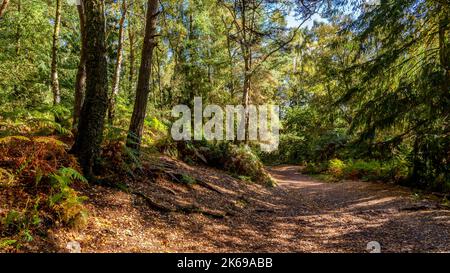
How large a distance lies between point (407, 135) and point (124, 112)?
9.19 metres

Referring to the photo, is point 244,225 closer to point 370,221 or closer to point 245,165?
point 370,221

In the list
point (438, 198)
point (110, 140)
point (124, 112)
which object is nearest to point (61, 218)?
point (110, 140)

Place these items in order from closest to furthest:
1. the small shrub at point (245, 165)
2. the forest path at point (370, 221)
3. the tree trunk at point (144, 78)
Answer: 1. the forest path at point (370, 221)
2. the tree trunk at point (144, 78)
3. the small shrub at point (245, 165)

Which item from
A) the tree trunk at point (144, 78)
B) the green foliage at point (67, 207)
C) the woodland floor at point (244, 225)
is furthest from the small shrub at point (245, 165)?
the green foliage at point (67, 207)

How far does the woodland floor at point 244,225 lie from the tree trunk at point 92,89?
718 mm

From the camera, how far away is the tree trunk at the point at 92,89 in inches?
190

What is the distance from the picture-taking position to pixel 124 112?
1069 centimetres

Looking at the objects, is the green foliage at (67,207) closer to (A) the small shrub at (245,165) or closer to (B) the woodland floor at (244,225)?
(B) the woodland floor at (244,225)

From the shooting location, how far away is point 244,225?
5.66 meters

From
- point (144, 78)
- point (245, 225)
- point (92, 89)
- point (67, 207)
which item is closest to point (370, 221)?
point (245, 225)

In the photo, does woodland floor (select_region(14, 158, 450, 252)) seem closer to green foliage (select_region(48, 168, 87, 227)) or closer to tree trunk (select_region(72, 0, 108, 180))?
green foliage (select_region(48, 168, 87, 227))

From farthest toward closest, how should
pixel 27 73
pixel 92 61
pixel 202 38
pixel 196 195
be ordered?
pixel 202 38, pixel 27 73, pixel 196 195, pixel 92 61

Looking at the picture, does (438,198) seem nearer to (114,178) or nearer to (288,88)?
(114,178)

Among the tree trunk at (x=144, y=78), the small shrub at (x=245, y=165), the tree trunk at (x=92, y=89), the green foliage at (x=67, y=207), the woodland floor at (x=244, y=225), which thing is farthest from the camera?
the small shrub at (x=245, y=165)
